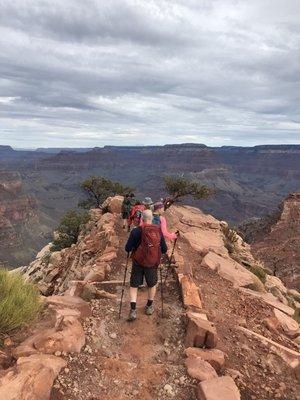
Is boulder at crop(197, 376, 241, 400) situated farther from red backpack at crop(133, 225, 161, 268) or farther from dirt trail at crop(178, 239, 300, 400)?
red backpack at crop(133, 225, 161, 268)

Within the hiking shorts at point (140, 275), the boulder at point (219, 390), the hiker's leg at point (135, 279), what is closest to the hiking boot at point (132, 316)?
the hiker's leg at point (135, 279)

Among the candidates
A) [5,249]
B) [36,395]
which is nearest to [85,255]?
[36,395]

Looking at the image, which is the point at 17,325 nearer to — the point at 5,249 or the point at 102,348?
the point at 102,348

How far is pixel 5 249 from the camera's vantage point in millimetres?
161250

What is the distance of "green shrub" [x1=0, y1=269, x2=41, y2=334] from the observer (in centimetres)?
826

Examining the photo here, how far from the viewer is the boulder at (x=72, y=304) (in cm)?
986

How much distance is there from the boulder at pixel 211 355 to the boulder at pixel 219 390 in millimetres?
681

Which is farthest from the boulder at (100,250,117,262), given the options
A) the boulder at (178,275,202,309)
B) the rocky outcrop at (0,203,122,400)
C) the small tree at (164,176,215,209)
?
the small tree at (164,176,215,209)

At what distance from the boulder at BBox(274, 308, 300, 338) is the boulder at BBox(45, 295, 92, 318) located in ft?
17.2

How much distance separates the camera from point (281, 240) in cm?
7669

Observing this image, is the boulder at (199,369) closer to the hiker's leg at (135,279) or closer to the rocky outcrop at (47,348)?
the rocky outcrop at (47,348)

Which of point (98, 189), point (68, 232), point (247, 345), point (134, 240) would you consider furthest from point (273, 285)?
point (98, 189)

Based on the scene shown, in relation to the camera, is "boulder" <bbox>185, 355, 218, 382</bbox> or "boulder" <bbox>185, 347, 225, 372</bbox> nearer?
"boulder" <bbox>185, 355, 218, 382</bbox>

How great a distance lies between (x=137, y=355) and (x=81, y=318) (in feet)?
5.60
